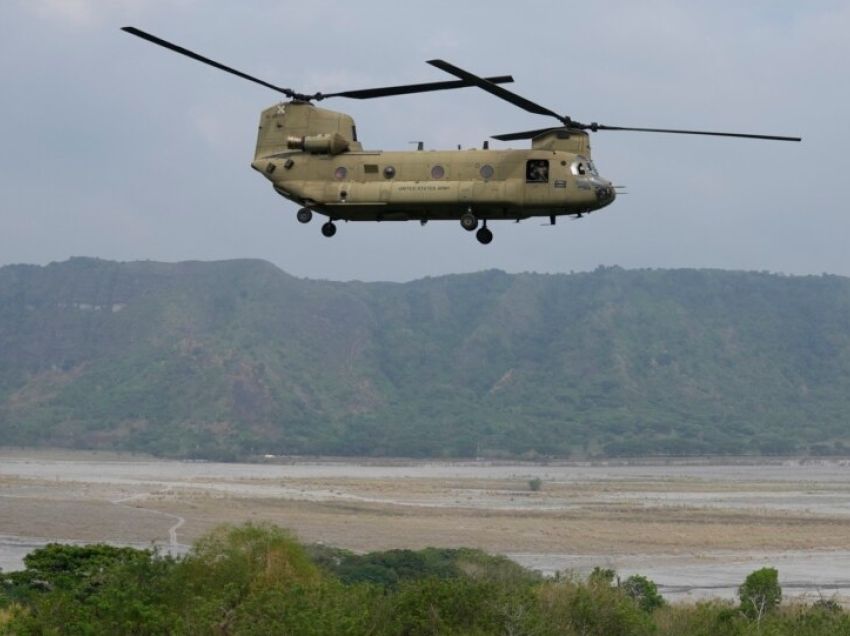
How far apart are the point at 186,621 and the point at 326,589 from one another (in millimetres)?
3790

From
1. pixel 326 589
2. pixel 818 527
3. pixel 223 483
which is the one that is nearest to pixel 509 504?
pixel 818 527

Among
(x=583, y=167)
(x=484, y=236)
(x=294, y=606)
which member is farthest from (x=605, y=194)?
(x=294, y=606)

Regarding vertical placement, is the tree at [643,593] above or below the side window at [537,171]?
below

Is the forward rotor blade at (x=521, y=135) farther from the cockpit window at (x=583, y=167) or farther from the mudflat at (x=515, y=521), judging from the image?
the mudflat at (x=515, y=521)

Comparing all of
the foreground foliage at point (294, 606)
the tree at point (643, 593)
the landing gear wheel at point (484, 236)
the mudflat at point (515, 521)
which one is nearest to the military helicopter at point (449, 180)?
the landing gear wheel at point (484, 236)

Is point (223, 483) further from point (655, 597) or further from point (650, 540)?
point (655, 597)

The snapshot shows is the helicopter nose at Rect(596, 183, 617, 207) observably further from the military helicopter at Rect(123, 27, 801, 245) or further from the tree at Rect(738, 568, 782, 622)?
the tree at Rect(738, 568, 782, 622)

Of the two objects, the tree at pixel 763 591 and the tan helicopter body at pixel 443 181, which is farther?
the tree at pixel 763 591

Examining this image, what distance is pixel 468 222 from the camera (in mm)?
29547

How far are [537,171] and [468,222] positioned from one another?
175 cm

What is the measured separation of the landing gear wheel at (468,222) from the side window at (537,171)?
1.36 meters

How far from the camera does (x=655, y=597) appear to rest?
2542 inches

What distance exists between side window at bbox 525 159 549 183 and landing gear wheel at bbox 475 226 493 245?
1.33 meters

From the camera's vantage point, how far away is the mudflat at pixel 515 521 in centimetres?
9450
